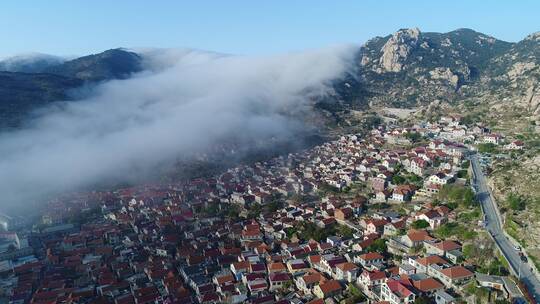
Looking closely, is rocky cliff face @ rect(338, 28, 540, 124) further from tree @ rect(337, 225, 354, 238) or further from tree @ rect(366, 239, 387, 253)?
tree @ rect(366, 239, 387, 253)

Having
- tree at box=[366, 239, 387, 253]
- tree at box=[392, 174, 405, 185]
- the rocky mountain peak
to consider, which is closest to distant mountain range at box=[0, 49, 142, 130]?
tree at box=[392, 174, 405, 185]

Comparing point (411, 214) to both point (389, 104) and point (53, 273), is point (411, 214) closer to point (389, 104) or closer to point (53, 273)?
point (53, 273)

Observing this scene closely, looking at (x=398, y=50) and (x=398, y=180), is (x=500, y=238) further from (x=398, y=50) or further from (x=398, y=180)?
(x=398, y=50)

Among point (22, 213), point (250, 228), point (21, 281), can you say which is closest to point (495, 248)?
point (250, 228)

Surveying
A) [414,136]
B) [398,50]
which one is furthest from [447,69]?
[414,136]

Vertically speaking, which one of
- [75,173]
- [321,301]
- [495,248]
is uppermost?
[495,248]

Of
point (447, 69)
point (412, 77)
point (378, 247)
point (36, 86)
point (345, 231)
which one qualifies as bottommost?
point (345, 231)
